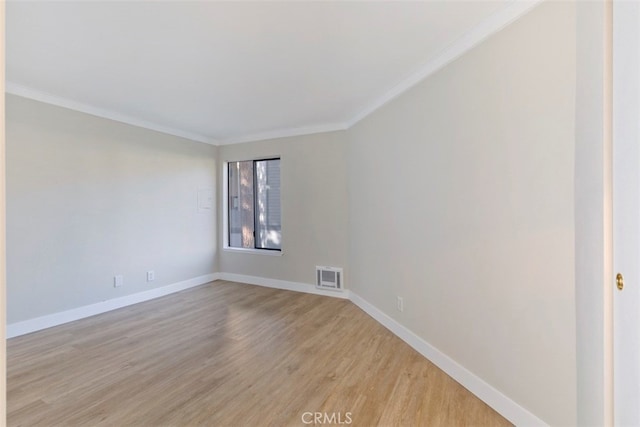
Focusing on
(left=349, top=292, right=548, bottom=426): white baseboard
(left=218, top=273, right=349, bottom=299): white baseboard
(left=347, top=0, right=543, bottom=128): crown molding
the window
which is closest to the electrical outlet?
(left=218, top=273, right=349, bottom=299): white baseboard

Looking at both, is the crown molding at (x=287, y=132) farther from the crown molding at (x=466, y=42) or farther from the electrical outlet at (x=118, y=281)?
the electrical outlet at (x=118, y=281)

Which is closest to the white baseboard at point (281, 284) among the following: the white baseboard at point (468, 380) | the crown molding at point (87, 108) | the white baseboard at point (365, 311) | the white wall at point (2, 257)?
the white baseboard at point (365, 311)

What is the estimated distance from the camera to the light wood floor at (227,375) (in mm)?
1671

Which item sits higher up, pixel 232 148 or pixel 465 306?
pixel 232 148

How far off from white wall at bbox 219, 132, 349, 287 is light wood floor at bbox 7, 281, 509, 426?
1.03m

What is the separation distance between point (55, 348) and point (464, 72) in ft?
13.5

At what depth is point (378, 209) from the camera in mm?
3020

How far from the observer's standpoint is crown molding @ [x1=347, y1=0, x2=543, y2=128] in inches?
60.6

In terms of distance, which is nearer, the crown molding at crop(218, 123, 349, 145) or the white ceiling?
the white ceiling

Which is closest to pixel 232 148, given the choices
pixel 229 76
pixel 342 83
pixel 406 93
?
pixel 229 76

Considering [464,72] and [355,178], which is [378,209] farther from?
[464,72]

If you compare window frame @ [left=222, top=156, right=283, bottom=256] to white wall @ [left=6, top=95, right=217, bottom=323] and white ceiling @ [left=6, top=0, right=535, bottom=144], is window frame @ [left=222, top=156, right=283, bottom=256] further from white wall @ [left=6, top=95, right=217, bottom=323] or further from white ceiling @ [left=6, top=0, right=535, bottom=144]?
white ceiling @ [left=6, top=0, right=535, bottom=144]

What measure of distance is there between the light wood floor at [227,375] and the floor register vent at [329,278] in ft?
2.15

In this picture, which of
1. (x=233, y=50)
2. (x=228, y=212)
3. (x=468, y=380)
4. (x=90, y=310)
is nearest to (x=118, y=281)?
(x=90, y=310)
